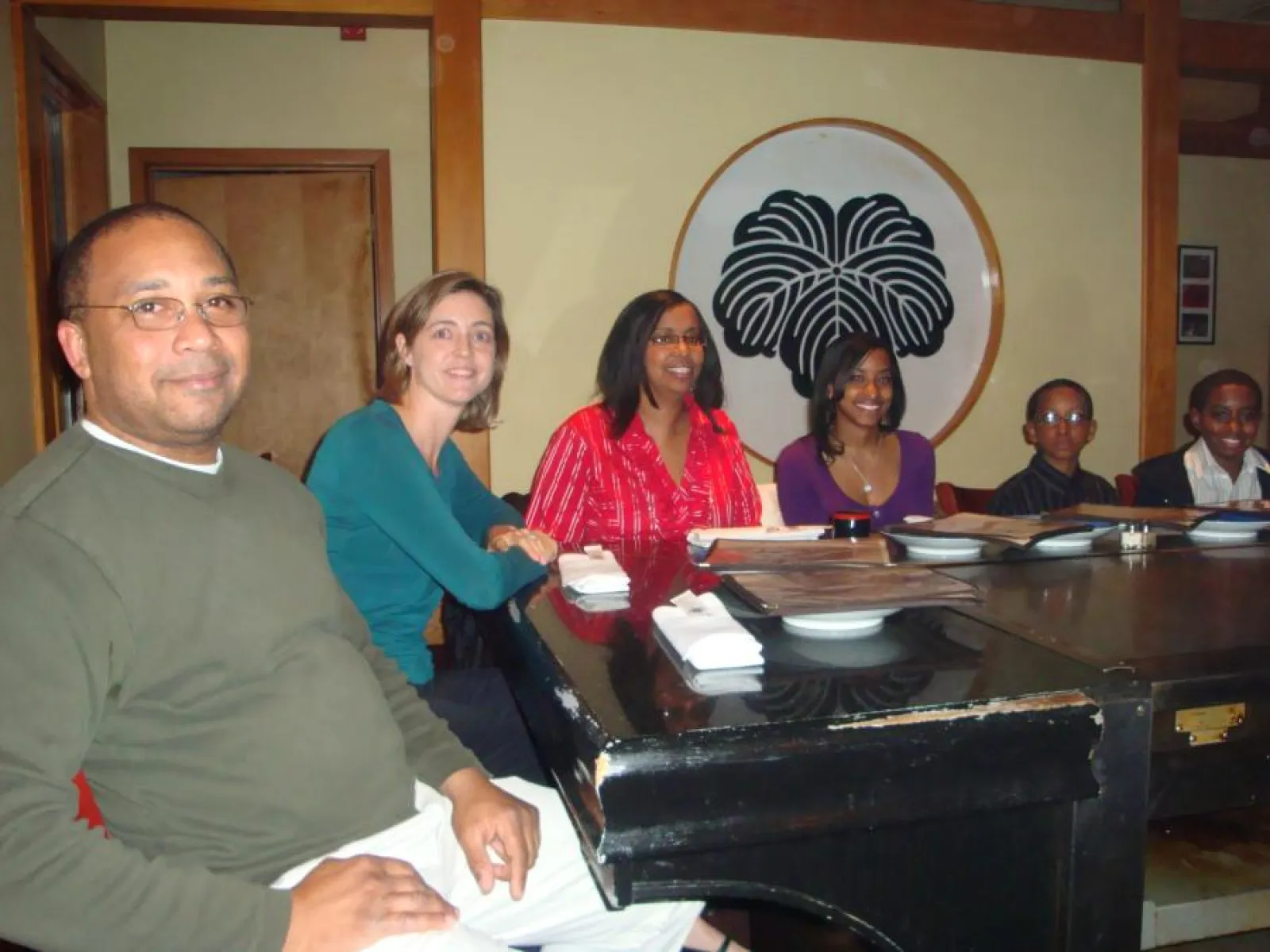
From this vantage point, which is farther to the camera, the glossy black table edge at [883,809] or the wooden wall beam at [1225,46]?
the wooden wall beam at [1225,46]

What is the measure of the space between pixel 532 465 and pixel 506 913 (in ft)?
7.60

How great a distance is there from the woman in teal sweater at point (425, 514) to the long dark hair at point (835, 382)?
3.47 ft

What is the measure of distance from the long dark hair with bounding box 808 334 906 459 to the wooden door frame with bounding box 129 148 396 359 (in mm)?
2147

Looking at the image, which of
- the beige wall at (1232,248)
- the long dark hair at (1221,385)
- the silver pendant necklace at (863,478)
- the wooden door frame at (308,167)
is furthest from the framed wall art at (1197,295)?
the wooden door frame at (308,167)

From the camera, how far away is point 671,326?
8.30 feet

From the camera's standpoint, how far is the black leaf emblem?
3469 millimetres

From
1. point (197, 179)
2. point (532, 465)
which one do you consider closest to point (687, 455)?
point (532, 465)

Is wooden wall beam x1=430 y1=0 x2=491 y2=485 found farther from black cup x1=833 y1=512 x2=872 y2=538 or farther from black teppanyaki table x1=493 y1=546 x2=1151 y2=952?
black teppanyaki table x1=493 y1=546 x2=1151 y2=952

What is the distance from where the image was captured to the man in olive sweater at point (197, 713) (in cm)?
76

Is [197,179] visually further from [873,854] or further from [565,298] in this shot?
[873,854]

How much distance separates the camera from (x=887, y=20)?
11.4 ft

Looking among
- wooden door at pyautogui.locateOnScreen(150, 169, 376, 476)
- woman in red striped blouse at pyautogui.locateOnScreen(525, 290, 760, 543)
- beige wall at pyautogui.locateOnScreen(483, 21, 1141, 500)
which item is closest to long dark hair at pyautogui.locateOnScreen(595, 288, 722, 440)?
woman in red striped blouse at pyautogui.locateOnScreen(525, 290, 760, 543)

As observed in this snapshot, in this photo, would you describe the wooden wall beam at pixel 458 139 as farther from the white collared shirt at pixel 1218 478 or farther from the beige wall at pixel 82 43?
the white collared shirt at pixel 1218 478

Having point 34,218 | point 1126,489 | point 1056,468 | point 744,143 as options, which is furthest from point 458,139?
point 1126,489
